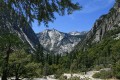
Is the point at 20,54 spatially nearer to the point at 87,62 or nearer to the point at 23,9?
the point at 23,9

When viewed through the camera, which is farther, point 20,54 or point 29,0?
point 20,54

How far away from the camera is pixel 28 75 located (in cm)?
3675

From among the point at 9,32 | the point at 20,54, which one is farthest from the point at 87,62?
the point at 9,32

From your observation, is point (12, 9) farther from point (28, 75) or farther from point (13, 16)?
point (28, 75)

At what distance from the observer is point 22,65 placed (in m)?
36.3

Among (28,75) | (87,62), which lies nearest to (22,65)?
(28,75)

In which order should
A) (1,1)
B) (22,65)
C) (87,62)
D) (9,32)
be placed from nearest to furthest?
(1,1) < (9,32) < (22,65) < (87,62)

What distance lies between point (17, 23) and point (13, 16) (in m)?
0.28

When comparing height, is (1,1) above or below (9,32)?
above

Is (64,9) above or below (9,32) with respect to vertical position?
above

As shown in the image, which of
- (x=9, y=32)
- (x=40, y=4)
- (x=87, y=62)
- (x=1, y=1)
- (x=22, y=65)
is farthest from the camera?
(x=87, y=62)

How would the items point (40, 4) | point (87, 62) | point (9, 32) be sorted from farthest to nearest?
point (87, 62) → point (9, 32) → point (40, 4)

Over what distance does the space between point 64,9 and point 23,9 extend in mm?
1304

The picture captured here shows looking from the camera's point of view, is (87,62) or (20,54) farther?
(87,62)
